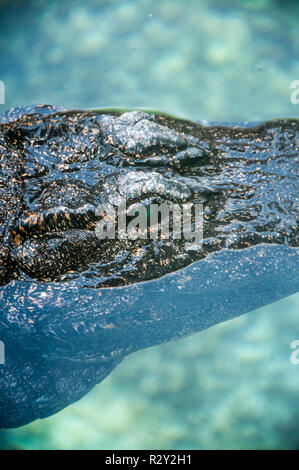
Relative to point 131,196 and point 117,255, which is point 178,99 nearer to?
point 131,196

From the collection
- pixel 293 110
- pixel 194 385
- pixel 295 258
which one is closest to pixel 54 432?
pixel 194 385

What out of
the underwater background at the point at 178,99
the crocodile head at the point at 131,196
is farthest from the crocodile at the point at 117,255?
the underwater background at the point at 178,99

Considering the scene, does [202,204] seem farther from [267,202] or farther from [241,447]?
[241,447]

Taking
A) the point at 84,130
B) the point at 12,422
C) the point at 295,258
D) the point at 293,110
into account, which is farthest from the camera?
the point at 293,110

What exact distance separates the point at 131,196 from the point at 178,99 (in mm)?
1733

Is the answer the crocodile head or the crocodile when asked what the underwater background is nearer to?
the crocodile

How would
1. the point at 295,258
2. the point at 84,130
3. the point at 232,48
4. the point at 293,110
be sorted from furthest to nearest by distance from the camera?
the point at 232,48
the point at 293,110
the point at 84,130
the point at 295,258

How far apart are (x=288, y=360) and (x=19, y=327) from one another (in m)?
1.63

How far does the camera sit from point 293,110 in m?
3.51

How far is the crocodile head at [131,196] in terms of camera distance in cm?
222

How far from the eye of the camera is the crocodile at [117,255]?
222cm

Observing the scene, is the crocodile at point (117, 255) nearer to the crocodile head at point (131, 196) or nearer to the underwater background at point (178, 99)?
the crocodile head at point (131, 196)

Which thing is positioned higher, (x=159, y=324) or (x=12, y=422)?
(x=159, y=324)

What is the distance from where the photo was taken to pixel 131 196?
2.28 meters
